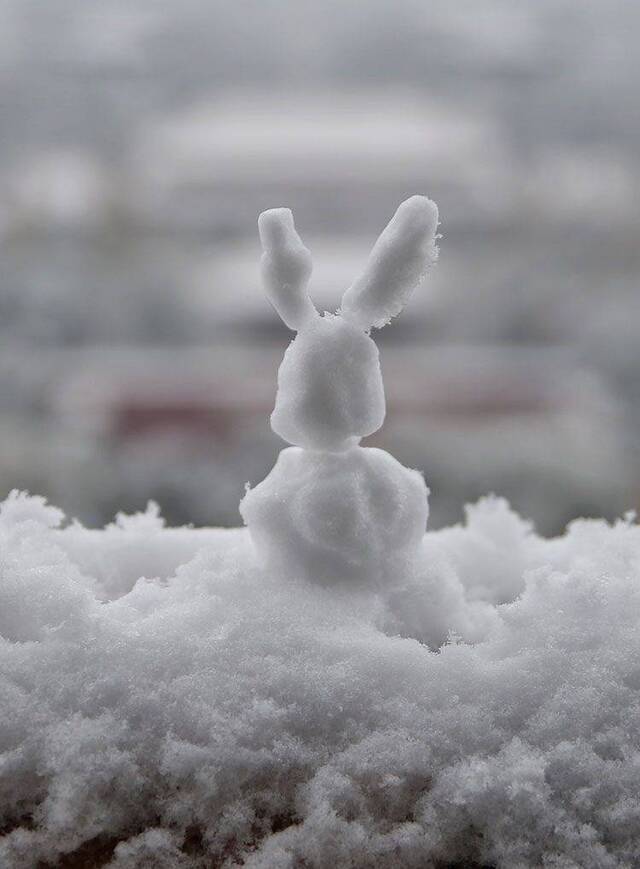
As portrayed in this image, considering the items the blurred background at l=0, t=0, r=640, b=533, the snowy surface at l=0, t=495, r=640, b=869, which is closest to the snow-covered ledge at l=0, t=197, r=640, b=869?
the snowy surface at l=0, t=495, r=640, b=869

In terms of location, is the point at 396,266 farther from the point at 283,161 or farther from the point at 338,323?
the point at 283,161

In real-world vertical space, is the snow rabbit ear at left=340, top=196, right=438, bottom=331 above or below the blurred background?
below

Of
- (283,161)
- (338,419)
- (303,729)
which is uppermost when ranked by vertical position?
(283,161)

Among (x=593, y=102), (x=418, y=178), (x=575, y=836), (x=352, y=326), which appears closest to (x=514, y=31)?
(x=593, y=102)

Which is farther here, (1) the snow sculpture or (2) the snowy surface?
(1) the snow sculpture

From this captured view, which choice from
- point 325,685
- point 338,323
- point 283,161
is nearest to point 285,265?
point 338,323

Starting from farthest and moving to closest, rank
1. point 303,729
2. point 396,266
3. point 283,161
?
point 283,161
point 396,266
point 303,729

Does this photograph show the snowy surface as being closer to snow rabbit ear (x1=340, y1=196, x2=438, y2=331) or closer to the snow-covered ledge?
the snow-covered ledge

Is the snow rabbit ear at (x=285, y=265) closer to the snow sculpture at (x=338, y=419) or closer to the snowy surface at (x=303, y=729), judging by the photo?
the snow sculpture at (x=338, y=419)
